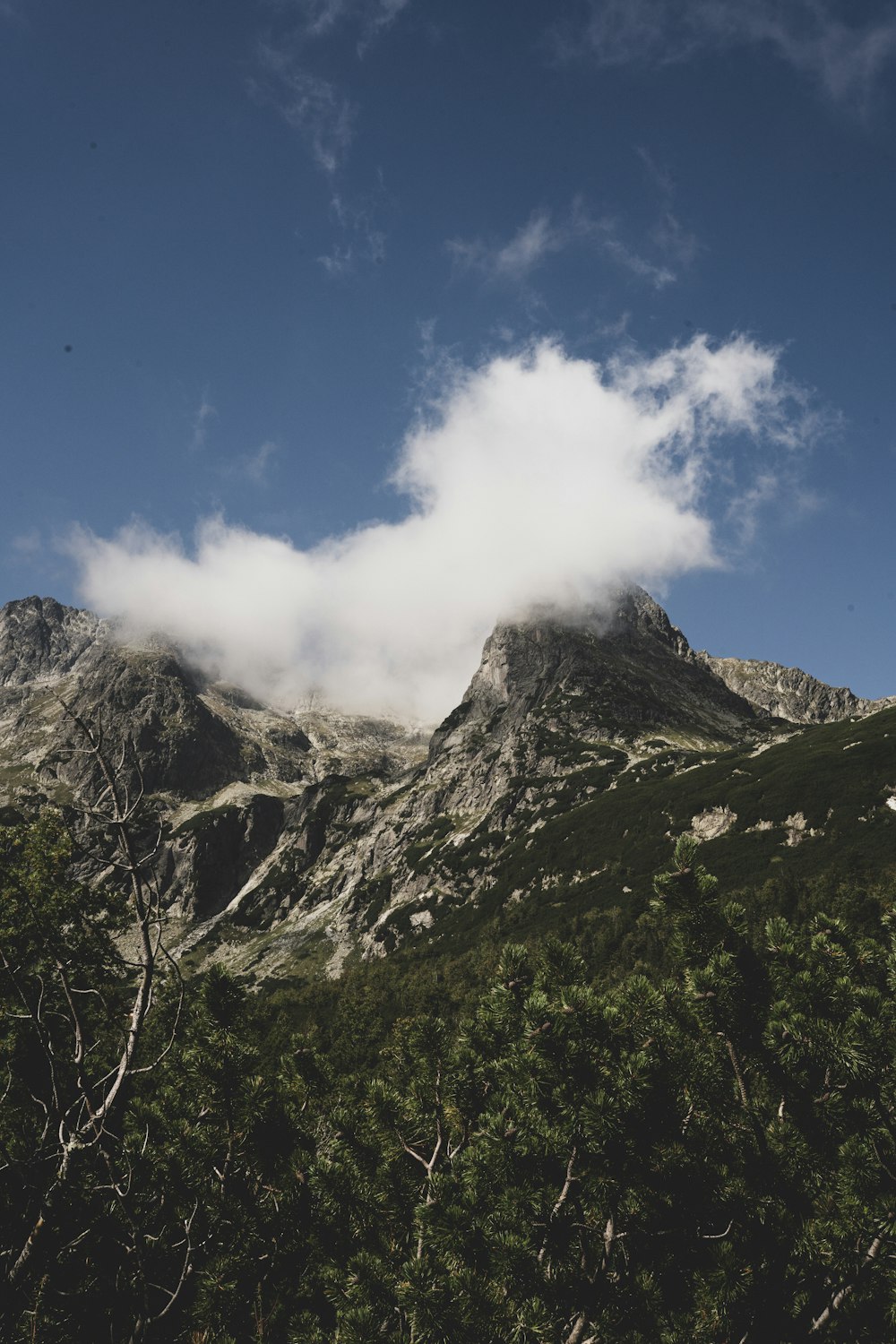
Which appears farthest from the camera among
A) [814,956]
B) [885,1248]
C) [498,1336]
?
[814,956]

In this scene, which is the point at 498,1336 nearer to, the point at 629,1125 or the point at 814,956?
the point at 629,1125

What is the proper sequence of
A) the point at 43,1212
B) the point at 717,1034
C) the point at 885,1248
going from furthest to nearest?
the point at 717,1034, the point at 885,1248, the point at 43,1212

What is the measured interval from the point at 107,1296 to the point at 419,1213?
4199 millimetres

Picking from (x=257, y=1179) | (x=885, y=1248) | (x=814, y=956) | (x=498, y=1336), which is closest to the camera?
(x=498, y=1336)

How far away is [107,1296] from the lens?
28.6 feet

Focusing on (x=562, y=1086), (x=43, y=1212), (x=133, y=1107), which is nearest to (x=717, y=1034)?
(x=562, y=1086)

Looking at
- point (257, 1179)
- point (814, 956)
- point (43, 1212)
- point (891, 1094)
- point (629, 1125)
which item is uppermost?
point (814, 956)

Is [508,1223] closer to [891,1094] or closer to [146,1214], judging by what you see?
[891,1094]

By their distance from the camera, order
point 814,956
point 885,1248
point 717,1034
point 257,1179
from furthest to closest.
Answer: point 257,1179
point 814,956
point 717,1034
point 885,1248

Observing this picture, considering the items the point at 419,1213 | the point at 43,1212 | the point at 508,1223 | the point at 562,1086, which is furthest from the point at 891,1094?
the point at 43,1212

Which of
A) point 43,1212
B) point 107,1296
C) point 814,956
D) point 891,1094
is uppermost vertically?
point 814,956

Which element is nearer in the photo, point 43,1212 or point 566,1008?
point 43,1212

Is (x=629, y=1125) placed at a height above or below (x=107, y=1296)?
above

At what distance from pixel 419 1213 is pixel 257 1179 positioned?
3597 millimetres
